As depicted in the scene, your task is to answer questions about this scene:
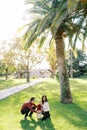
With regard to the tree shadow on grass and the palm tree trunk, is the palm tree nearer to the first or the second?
the palm tree trunk

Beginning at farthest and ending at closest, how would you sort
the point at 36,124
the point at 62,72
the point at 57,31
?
1. the point at 62,72
2. the point at 57,31
3. the point at 36,124

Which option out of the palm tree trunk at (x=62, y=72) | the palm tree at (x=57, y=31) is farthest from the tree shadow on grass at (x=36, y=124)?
the palm tree at (x=57, y=31)

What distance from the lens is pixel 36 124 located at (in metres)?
13.7

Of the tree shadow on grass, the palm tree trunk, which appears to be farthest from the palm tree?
the tree shadow on grass

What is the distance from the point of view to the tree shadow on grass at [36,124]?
12938 mm

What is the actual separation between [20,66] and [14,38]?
19.6 ft

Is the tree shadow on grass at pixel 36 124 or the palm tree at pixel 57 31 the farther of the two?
the palm tree at pixel 57 31

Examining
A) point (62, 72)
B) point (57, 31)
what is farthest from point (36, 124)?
point (57, 31)

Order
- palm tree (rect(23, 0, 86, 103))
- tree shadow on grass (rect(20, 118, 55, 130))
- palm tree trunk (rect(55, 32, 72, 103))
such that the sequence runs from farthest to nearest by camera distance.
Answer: palm tree trunk (rect(55, 32, 72, 103)), palm tree (rect(23, 0, 86, 103)), tree shadow on grass (rect(20, 118, 55, 130))

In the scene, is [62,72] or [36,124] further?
[62,72]

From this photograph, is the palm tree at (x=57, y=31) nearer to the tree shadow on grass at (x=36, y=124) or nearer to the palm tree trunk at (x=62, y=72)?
the palm tree trunk at (x=62, y=72)

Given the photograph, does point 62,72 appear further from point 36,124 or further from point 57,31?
Answer: point 36,124

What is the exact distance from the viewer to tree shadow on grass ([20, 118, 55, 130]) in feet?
42.4

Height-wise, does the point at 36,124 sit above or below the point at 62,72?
below
